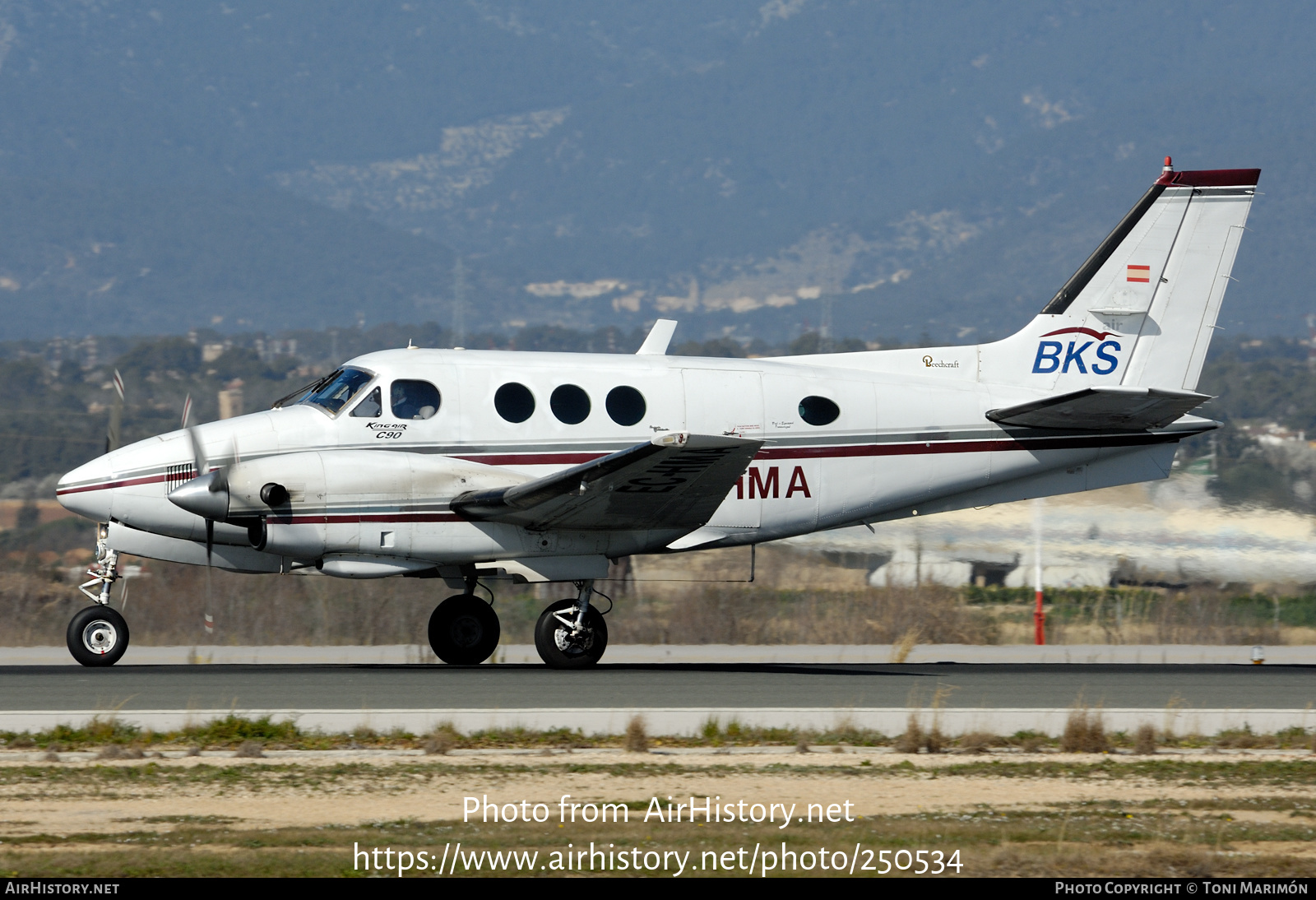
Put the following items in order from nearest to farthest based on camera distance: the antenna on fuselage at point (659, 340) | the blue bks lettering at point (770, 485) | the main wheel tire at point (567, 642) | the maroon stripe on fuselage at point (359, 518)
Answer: the maroon stripe on fuselage at point (359, 518) → the main wheel tire at point (567, 642) → the blue bks lettering at point (770, 485) → the antenna on fuselage at point (659, 340)

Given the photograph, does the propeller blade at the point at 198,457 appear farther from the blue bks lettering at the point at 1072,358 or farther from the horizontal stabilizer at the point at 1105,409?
the blue bks lettering at the point at 1072,358

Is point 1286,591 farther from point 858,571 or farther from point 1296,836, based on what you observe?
point 1296,836

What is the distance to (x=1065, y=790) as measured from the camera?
11.2 m

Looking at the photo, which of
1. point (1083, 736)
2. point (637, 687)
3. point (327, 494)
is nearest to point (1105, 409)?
point (1083, 736)

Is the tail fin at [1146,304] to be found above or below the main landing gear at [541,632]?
above

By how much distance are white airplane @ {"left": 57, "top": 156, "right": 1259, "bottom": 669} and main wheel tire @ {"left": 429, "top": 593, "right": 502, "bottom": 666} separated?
29mm

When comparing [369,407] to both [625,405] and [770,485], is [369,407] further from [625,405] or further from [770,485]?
[770,485]

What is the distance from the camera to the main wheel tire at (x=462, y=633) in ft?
61.5

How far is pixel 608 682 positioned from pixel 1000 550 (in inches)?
457

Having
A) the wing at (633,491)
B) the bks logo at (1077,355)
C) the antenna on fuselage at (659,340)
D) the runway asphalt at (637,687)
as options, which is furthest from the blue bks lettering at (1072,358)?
the wing at (633,491)

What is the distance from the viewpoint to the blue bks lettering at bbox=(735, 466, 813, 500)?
18453mm

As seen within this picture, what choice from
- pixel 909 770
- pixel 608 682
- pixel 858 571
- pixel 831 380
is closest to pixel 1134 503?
pixel 858 571

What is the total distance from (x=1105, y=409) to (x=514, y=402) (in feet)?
23.7

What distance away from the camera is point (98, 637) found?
1703 centimetres
